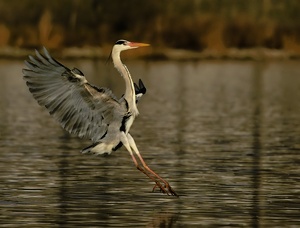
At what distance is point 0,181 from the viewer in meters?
14.4

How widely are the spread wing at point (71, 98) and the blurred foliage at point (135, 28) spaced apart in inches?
1457

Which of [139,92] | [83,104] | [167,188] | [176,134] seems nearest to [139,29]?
[176,134]

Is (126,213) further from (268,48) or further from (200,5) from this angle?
(200,5)

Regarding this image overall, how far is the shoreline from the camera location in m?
51.7

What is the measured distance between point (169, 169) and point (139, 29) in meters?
40.6

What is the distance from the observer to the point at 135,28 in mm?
56781

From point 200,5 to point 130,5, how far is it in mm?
12581

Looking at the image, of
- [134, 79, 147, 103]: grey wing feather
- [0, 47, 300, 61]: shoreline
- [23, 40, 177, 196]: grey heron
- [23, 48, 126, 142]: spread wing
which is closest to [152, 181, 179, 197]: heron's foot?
[23, 40, 177, 196]: grey heron

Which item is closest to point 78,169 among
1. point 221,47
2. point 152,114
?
point 152,114

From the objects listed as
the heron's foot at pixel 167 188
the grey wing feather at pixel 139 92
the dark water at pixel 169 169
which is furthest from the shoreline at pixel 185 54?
the heron's foot at pixel 167 188

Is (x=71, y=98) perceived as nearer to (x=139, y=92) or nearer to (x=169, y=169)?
(x=139, y=92)

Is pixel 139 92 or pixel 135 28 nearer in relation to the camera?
pixel 139 92

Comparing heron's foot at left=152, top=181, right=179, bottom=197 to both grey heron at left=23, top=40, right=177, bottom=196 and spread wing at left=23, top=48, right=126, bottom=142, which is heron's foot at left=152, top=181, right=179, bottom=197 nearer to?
grey heron at left=23, top=40, right=177, bottom=196

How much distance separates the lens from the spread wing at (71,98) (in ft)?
43.9
